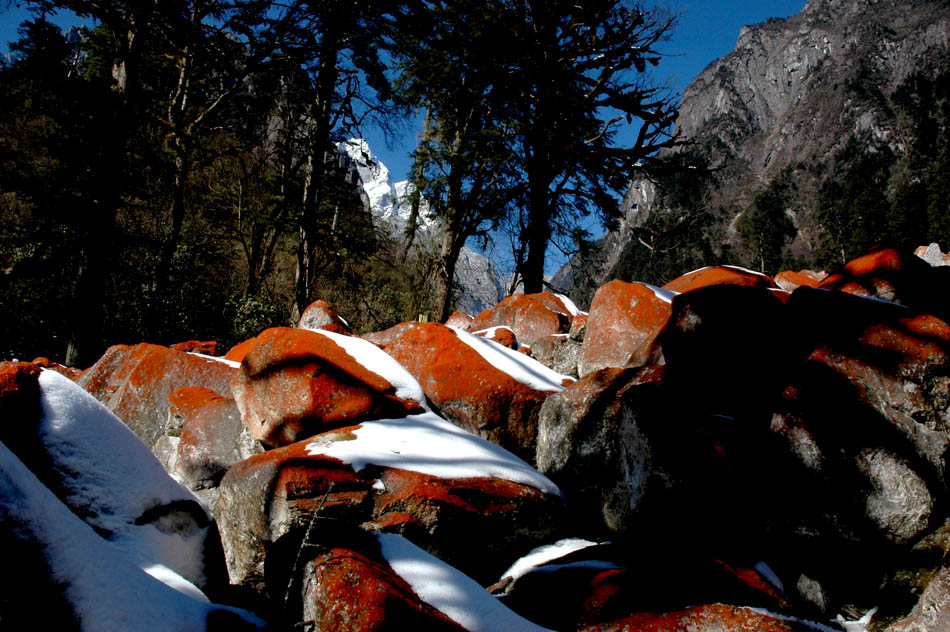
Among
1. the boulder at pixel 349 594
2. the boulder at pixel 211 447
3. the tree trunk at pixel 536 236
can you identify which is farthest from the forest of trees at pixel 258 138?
the boulder at pixel 349 594

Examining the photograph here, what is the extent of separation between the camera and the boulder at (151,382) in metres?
4.41

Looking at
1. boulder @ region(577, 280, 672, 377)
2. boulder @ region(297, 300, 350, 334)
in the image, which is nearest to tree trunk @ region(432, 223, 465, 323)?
boulder @ region(297, 300, 350, 334)

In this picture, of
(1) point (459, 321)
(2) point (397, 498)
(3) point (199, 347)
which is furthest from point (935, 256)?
(3) point (199, 347)

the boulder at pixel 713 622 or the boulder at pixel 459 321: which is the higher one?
the boulder at pixel 459 321

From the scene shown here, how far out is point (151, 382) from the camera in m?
4.61

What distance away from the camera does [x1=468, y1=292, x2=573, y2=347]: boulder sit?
21.4ft

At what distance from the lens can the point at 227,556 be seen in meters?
2.90

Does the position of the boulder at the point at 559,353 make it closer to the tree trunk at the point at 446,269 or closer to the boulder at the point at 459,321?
the boulder at the point at 459,321

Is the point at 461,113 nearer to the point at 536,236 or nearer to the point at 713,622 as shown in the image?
the point at 536,236

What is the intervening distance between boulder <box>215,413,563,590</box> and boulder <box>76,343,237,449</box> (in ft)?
6.28

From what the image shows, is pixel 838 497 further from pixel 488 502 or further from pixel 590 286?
pixel 590 286

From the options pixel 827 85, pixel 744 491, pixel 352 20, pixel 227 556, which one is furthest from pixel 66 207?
pixel 827 85

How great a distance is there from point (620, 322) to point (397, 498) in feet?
9.03

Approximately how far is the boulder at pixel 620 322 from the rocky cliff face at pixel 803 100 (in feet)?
157
